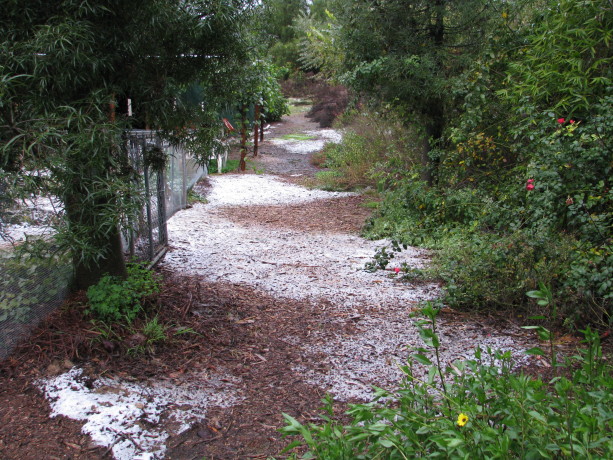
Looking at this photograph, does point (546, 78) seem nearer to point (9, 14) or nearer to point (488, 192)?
Result: point (488, 192)

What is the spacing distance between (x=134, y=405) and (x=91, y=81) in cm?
202

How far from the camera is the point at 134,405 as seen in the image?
3.05 meters

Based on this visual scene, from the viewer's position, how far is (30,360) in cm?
339

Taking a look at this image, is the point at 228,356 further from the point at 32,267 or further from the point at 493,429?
the point at 493,429

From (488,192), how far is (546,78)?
1639 mm

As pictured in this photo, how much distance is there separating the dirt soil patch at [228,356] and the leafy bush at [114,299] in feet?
0.50

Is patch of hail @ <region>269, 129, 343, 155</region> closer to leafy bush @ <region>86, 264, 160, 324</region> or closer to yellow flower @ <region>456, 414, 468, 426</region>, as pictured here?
leafy bush @ <region>86, 264, 160, 324</region>

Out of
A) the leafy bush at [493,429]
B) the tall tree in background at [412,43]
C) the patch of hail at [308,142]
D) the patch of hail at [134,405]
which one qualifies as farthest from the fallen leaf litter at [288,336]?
the patch of hail at [308,142]

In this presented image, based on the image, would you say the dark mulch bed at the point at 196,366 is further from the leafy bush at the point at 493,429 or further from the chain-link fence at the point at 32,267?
the leafy bush at the point at 493,429

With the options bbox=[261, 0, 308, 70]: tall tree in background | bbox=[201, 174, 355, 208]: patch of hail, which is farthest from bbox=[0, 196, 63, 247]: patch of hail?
bbox=[261, 0, 308, 70]: tall tree in background

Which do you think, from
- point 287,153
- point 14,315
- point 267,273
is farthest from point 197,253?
point 287,153

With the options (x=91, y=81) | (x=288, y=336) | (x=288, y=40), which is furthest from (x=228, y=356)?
(x=288, y=40)

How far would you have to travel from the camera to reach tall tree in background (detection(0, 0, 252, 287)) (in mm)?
2828

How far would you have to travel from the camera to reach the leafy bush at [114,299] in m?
3.81
